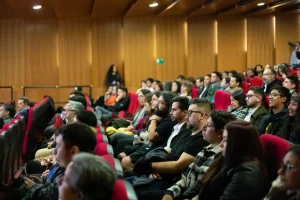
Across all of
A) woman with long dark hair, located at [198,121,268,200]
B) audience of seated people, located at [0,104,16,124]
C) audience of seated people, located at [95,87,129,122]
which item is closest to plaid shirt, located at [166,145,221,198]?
woman with long dark hair, located at [198,121,268,200]

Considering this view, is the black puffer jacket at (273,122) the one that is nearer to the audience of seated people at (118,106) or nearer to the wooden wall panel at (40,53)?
the audience of seated people at (118,106)

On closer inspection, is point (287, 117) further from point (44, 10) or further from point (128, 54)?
point (128, 54)

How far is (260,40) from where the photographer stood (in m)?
15.7

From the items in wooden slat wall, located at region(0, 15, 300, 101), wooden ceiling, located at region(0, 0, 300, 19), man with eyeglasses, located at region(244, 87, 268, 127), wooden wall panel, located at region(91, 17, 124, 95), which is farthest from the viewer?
wooden wall panel, located at region(91, 17, 124, 95)

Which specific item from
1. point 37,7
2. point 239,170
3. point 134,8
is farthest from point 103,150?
point 134,8

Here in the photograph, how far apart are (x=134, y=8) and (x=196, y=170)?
10.2 metres

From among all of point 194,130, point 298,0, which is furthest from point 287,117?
point 298,0

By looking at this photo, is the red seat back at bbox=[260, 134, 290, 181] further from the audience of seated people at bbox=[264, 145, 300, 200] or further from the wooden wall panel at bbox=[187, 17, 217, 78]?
the wooden wall panel at bbox=[187, 17, 217, 78]

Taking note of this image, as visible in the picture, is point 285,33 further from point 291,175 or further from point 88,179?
point 88,179

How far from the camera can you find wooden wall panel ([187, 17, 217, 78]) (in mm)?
15344

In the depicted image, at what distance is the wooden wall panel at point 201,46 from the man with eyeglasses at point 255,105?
10368 mm

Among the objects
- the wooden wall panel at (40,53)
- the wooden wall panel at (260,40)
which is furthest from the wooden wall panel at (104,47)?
the wooden wall panel at (260,40)

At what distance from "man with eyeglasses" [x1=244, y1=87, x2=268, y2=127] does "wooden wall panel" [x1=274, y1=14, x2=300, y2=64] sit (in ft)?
36.4

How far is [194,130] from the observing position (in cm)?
361
